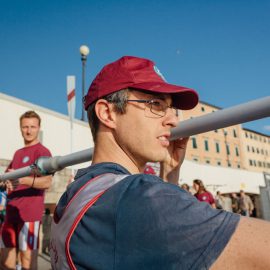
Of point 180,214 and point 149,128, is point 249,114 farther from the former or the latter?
point 180,214

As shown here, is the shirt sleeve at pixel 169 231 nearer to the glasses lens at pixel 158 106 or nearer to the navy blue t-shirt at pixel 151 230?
the navy blue t-shirt at pixel 151 230

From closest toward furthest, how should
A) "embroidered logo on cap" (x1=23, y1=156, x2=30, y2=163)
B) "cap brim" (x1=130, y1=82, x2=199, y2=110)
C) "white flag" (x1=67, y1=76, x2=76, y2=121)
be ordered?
1. "cap brim" (x1=130, y1=82, x2=199, y2=110)
2. "embroidered logo on cap" (x1=23, y1=156, x2=30, y2=163)
3. "white flag" (x1=67, y1=76, x2=76, y2=121)

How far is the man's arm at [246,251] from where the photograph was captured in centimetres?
77

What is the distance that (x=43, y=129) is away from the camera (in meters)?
10.4

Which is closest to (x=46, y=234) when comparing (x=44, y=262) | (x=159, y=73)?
(x=44, y=262)

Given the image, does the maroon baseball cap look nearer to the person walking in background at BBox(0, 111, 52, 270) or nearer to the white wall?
the person walking in background at BBox(0, 111, 52, 270)

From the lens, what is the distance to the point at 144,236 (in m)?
0.80

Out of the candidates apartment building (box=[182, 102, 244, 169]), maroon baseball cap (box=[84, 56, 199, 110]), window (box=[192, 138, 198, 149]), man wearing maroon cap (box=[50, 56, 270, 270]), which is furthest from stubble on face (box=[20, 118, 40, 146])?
window (box=[192, 138, 198, 149])

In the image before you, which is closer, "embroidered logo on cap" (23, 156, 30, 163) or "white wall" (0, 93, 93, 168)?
"embroidered logo on cap" (23, 156, 30, 163)

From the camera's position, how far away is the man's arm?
77 centimetres

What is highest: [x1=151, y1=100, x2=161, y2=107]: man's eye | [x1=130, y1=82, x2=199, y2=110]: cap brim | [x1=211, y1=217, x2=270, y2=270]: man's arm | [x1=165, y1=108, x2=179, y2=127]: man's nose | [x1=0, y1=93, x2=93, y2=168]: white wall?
[x1=0, y1=93, x2=93, y2=168]: white wall

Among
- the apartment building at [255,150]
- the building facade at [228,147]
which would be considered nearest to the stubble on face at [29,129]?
the building facade at [228,147]

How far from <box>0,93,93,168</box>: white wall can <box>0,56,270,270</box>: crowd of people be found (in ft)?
28.5

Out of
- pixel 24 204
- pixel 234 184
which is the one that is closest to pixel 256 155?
pixel 234 184
